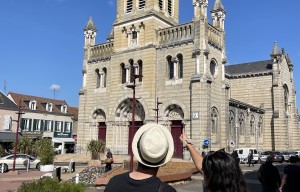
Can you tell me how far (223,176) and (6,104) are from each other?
1876 inches

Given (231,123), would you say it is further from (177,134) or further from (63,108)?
(63,108)

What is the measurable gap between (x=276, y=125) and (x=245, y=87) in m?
7.46

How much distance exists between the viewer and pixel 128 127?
36.7 meters

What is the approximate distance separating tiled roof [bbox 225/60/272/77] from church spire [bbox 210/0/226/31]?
13946 mm

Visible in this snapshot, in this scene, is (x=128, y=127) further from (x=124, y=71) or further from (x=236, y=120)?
(x=236, y=120)

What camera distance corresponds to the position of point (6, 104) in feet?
151

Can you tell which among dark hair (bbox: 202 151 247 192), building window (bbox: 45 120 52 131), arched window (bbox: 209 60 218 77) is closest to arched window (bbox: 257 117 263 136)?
arched window (bbox: 209 60 218 77)

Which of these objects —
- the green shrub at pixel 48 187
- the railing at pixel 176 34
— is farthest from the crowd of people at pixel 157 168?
the railing at pixel 176 34

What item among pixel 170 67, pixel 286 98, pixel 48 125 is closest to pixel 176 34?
pixel 170 67

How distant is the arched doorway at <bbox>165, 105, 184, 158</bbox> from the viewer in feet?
107

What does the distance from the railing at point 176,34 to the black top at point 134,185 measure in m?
30.2

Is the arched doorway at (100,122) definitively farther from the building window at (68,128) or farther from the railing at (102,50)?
the building window at (68,128)

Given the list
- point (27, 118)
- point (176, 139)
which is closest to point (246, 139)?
point (176, 139)

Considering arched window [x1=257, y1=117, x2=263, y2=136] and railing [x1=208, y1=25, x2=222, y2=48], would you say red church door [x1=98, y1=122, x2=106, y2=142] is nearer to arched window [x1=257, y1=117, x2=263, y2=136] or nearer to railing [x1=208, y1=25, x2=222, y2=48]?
railing [x1=208, y1=25, x2=222, y2=48]
